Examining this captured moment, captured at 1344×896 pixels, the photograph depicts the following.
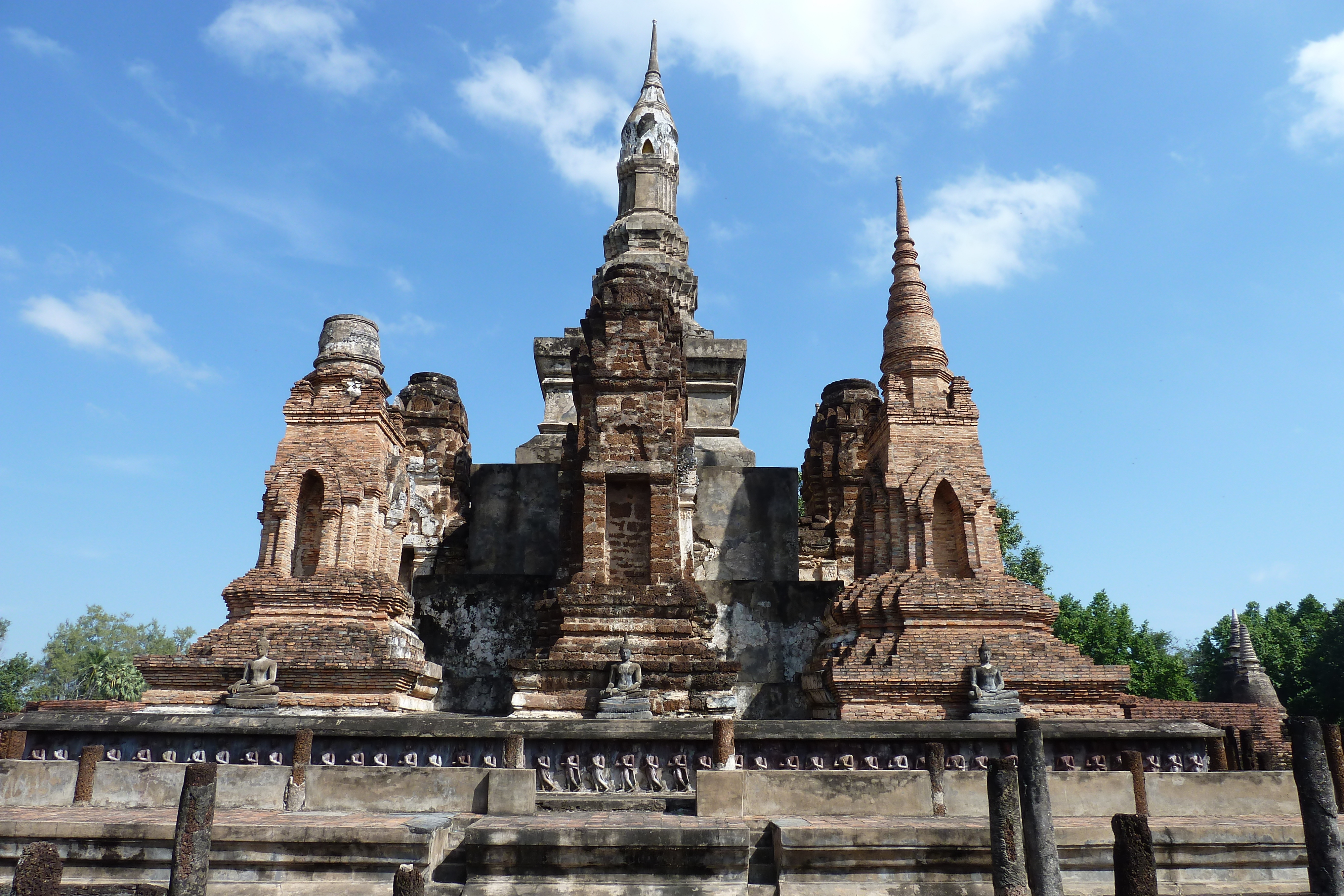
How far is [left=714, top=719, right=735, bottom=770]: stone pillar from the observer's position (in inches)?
311

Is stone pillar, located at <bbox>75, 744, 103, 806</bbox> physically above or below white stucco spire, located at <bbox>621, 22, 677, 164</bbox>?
below

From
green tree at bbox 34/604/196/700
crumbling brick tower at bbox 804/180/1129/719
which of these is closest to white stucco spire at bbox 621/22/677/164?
crumbling brick tower at bbox 804/180/1129/719

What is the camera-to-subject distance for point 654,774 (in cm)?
850

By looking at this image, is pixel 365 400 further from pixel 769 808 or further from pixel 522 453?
pixel 769 808

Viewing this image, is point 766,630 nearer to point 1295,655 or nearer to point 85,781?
point 85,781

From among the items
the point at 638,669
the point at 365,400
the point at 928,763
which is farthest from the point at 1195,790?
the point at 365,400

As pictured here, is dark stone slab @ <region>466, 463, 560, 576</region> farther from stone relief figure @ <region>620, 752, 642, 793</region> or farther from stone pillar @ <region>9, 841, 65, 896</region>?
stone pillar @ <region>9, 841, 65, 896</region>

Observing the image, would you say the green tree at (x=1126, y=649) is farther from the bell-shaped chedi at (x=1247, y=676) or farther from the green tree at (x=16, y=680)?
the green tree at (x=16, y=680)

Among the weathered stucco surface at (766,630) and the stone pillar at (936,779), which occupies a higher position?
the weathered stucco surface at (766,630)

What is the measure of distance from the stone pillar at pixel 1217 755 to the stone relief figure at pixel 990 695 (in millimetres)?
2118

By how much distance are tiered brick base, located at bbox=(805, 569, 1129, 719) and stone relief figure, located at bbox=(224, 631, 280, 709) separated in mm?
6557

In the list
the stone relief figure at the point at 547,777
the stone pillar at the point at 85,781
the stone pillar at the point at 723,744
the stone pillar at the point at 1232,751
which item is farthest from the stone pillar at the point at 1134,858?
the stone pillar at the point at 85,781

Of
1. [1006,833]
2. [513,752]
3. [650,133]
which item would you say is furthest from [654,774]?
[650,133]

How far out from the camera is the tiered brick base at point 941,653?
11.9 meters
